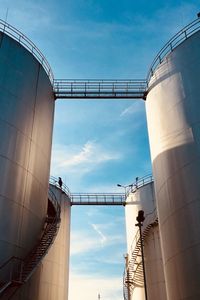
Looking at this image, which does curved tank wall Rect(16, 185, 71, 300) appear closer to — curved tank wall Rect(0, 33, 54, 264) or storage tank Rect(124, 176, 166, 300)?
curved tank wall Rect(0, 33, 54, 264)

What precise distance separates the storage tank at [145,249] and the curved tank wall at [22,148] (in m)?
9.70

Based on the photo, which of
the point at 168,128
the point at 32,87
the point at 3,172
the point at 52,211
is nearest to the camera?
the point at 3,172

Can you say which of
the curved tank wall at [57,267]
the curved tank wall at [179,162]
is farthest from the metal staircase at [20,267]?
the curved tank wall at [179,162]

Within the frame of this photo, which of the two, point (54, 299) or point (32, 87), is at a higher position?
point (32, 87)

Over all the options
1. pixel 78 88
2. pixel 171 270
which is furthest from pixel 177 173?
pixel 78 88

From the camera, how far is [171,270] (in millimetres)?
15281

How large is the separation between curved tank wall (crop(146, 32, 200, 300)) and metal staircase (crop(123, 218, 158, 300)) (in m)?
7.92

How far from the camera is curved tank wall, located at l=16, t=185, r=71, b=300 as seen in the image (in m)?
21.5

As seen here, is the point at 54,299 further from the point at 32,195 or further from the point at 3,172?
the point at 3,172

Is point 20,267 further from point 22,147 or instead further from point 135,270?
point 135,270

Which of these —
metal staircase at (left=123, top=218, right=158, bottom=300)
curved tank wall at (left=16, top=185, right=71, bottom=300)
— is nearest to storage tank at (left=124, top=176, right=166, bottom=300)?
metal staircase at (left=123, top=218, right=158, bottom=300)

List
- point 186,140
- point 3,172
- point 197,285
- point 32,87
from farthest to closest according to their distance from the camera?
point 32,87 < point 186,140 < point 3,172 < point 197,285

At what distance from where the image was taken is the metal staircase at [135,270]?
82.2 ft

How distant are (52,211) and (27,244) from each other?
713 cm
